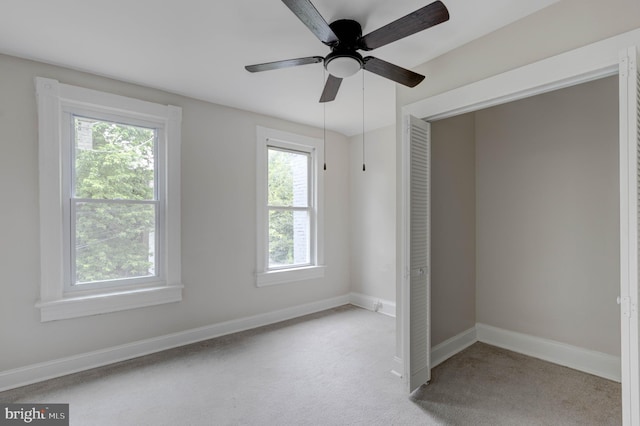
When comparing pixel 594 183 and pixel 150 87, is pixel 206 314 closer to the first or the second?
pixel 150 87

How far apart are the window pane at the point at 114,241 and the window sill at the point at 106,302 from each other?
0.20 m

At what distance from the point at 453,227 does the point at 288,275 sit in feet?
6.87

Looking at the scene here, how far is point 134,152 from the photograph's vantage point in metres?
3.08

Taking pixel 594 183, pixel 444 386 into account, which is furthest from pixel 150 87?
pixel 594 183

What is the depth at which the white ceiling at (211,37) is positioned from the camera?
6.21ft

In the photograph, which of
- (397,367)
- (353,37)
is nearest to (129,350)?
(397,367)

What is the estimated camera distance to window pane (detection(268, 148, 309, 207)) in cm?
412

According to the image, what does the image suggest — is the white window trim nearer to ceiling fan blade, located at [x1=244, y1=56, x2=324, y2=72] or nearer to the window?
the window

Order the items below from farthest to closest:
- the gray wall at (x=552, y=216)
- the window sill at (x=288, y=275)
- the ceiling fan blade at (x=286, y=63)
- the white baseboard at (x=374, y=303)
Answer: the white baseboard at (x=374, y=303) < the window sill at (x=288, y=275) < the gray wall at (x=552, y=216) < the ceiling fan blade at (x=286, y=63)

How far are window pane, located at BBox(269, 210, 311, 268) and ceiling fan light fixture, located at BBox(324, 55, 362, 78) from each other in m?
2.42

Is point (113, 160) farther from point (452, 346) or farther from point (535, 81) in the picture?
point (452, 346)

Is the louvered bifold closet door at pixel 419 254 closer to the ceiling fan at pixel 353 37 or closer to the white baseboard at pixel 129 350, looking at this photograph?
the ceiling fan at pixel 353 37

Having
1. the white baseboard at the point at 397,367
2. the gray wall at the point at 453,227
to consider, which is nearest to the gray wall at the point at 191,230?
the white baseboard at the point at 397,367

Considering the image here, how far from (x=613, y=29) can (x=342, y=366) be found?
292cm
